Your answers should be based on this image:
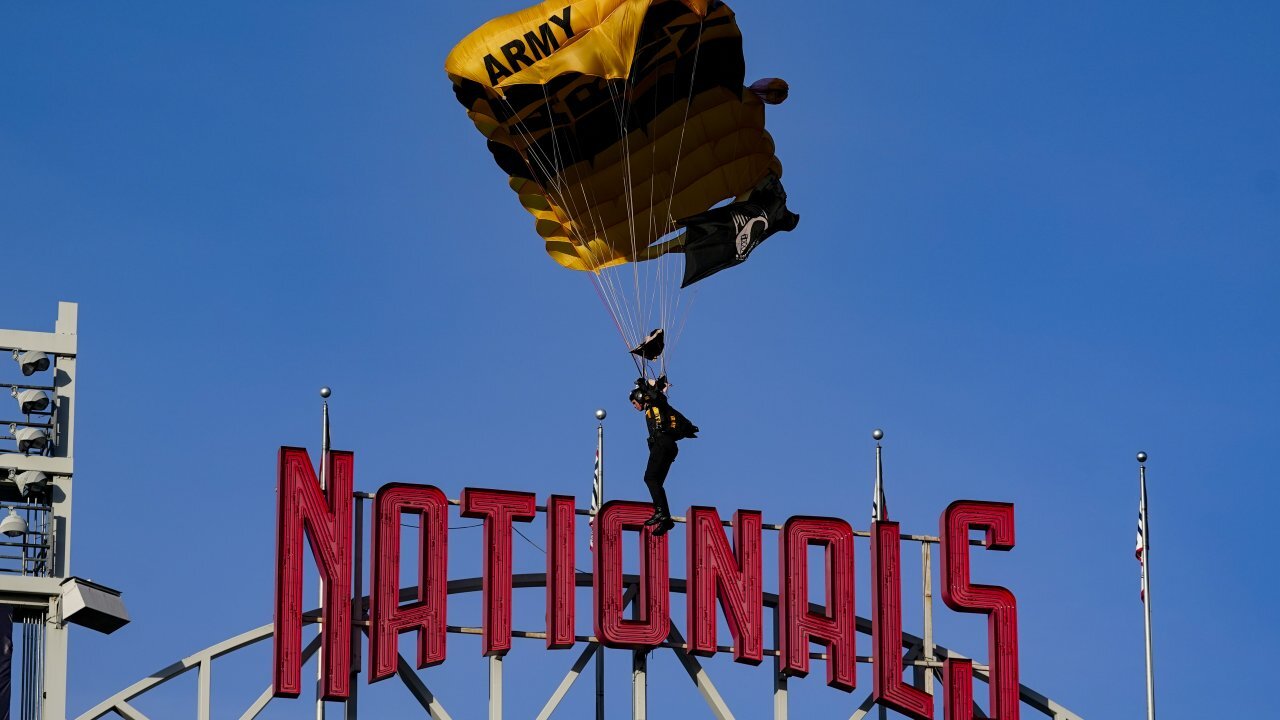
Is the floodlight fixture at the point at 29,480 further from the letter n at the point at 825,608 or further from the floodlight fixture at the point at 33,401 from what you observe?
the letter n at the point at 825,608

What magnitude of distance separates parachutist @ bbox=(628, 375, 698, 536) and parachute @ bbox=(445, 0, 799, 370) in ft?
7.10

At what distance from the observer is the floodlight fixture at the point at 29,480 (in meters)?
58.7

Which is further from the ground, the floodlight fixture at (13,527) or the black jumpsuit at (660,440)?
the black jumpsuit at (660,440)

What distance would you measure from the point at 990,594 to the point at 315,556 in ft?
41.9

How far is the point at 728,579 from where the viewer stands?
62.4m

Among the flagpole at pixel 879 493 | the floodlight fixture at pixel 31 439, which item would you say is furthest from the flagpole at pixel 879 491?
the floodlight fixture at pixel 31 439

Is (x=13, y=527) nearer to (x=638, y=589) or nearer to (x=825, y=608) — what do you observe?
(x=638, y=589)

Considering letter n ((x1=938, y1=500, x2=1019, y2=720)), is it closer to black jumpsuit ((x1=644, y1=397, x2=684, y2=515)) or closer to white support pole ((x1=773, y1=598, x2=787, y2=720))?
white support pole ((x1=773, y1=598, x2=787, y2=720))

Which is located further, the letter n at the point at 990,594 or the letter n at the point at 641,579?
the letter n at the point at 990,594

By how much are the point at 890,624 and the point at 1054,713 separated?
139 inches

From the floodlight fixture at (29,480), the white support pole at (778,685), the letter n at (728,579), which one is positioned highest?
the floodlight fixture at (29,480)

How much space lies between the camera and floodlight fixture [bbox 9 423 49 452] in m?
59.0

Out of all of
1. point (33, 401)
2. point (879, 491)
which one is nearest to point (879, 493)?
point (879, 491)

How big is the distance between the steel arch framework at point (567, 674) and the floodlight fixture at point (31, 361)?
589 cm
